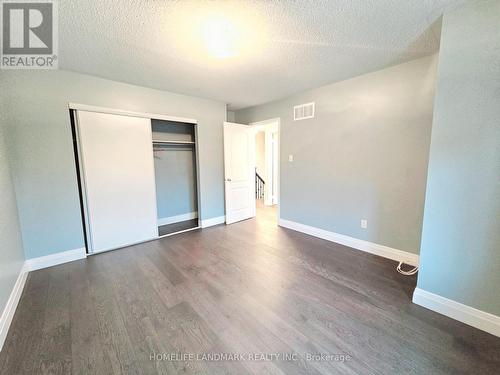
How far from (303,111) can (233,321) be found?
3227mm

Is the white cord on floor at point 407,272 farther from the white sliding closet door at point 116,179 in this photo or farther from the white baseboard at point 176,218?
the white baseboard at point 176,218

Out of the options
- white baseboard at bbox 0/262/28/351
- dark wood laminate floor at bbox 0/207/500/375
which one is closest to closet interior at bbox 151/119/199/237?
dark wood laminate floor at bbox 0/207/500/375

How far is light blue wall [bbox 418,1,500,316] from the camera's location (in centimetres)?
152

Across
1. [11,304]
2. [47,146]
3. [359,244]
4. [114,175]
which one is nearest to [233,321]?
[11,304]

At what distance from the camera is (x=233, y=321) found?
68.9 inches

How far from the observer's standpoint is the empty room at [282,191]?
1.53 m

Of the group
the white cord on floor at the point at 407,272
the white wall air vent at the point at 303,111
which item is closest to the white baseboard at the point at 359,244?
the white cord on floor at the point at 407,272

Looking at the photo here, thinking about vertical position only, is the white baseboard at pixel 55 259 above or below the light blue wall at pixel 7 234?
below

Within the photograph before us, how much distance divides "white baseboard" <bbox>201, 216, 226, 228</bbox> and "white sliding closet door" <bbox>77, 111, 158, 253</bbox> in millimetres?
946

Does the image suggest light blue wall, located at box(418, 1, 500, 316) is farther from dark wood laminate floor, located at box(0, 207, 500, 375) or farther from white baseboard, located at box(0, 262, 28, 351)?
white baseboard, located at box(0, 262, 28, 351)

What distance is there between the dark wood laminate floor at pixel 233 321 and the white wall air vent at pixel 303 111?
7.49ft

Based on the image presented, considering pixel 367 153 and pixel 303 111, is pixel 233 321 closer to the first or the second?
pixel 367 153

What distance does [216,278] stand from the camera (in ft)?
7.81

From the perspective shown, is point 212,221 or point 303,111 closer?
point 303,111
